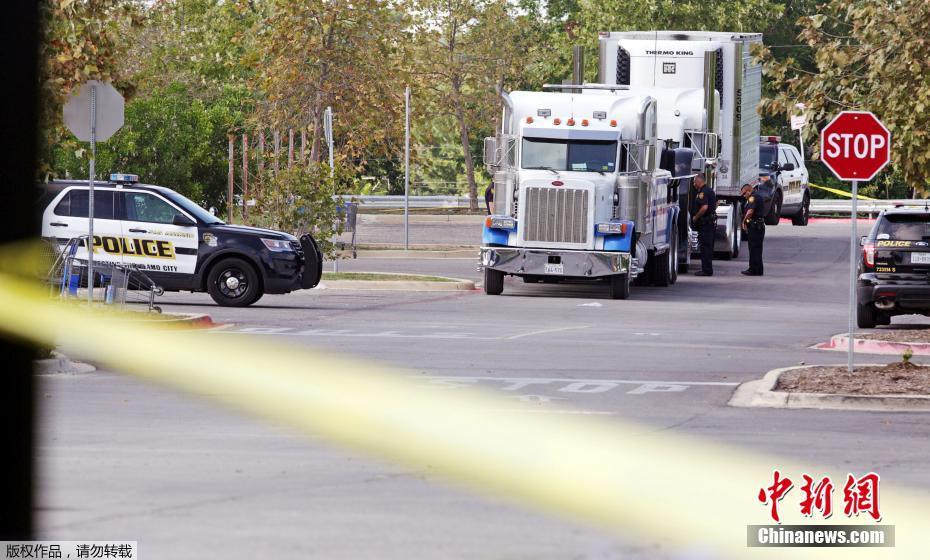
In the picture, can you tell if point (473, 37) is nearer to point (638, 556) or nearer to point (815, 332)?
point (815, 332)

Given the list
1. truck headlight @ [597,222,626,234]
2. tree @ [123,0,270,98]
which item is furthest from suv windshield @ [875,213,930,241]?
tree @ [123,0,270,98]

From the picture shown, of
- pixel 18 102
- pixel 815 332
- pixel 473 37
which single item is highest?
pixel 473 37

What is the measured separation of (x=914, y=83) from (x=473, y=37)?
4144 centimetres

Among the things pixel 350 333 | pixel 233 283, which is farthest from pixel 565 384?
pixel 233 283

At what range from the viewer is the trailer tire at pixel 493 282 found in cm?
2936

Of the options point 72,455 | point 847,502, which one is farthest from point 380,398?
point 847,502

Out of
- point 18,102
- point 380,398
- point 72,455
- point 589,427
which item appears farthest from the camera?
point 18,102

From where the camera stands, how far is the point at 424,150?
237 ft

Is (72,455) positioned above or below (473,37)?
below

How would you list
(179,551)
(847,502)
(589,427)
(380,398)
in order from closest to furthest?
(179,551)
(847,502)
(589,427)
(380,398)

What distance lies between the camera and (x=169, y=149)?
1703 inches

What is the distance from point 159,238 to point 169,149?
60.8 feet

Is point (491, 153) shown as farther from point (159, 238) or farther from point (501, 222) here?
point (159, 238)

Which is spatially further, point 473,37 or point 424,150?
point 424,150
